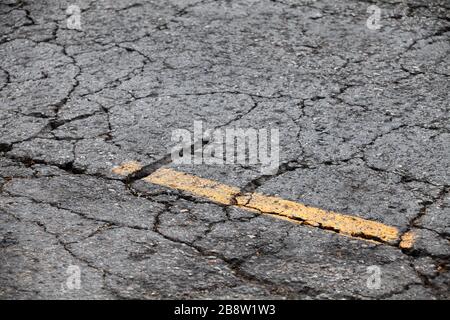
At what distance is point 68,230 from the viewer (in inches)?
140

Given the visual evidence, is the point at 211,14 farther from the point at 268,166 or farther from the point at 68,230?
the point at 68,230

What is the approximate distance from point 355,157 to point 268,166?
459 mm

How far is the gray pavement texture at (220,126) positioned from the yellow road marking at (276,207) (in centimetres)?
5

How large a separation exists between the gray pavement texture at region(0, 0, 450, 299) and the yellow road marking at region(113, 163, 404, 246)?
0.16ft

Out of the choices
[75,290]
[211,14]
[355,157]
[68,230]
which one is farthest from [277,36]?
[75,290]
